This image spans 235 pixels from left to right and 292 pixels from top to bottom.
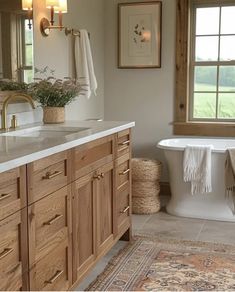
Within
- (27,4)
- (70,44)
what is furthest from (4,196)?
(70,44)

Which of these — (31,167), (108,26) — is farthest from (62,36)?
(31,167)

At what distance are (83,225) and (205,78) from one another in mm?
2714

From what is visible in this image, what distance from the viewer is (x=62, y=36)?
154 inches

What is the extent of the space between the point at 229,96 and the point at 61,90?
6.96 ft

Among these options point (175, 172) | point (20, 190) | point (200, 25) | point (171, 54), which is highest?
point (200, 25)

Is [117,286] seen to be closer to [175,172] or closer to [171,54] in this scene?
[175,172]

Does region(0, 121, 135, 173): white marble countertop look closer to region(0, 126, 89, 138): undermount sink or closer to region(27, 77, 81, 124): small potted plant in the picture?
region(0, 126, 89, 138): undermount sink

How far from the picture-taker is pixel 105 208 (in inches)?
118

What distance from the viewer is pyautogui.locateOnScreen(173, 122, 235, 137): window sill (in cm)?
469

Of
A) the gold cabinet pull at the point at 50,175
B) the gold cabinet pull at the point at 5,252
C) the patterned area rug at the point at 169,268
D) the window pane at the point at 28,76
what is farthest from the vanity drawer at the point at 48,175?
the window pane at the point at 28,76

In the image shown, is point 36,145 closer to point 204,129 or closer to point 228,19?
point 204,129

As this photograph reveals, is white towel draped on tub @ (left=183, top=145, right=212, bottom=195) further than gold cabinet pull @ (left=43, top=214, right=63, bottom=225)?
Yes

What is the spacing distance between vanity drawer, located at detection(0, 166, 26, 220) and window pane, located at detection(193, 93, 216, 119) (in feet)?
10.6

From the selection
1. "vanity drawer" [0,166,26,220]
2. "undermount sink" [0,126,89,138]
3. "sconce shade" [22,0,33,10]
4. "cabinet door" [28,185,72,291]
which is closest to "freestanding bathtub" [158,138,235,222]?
"undermount sink" [0,126,89,138]
